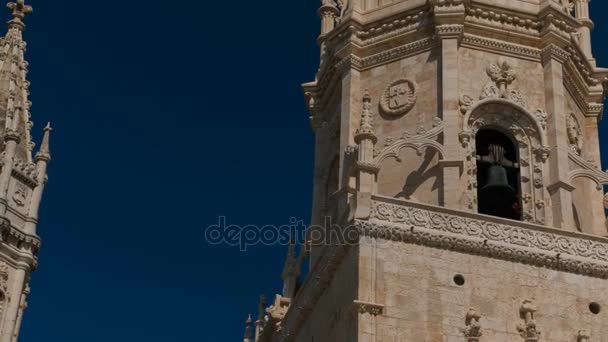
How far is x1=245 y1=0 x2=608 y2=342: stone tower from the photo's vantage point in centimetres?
3150

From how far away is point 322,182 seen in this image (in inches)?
1478

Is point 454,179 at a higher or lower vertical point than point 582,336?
higher

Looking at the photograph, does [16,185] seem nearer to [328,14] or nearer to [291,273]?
[291,273]

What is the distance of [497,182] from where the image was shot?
112 feet

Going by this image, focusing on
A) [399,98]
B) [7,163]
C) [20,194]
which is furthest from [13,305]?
[399,98]

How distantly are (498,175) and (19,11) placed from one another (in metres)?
14.0

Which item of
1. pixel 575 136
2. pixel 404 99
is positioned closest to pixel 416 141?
pixel 404 99

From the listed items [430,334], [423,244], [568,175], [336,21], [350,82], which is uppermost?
[336,21]

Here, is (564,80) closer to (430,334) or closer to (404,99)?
(404,99)

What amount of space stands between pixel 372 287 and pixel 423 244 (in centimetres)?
183

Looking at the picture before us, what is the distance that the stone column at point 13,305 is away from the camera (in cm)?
3328

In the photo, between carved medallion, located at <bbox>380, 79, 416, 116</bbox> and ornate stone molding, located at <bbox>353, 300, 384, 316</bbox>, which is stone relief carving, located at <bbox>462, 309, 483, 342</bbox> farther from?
carved medallion, located at <bbox>380, 79, 416, 116</bbox>

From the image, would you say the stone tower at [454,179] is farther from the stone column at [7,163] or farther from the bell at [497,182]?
the stone column at [7,163]

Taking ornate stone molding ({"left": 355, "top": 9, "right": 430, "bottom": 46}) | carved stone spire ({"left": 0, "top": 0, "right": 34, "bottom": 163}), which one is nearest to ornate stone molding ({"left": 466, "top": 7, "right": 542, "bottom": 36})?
ornate stone molding ({"left": 355, "top": 9, "right": 430, "bottom": 46})
